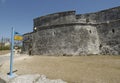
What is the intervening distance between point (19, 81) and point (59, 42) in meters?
13.4

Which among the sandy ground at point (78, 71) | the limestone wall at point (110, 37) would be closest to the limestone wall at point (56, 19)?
the limestone wall at point (110, 37)

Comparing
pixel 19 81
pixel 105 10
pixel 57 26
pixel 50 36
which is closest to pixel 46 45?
pixel 50 36

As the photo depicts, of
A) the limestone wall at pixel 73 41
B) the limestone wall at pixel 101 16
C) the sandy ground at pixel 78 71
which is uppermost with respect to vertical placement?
the limestone wall at pixel 101 16

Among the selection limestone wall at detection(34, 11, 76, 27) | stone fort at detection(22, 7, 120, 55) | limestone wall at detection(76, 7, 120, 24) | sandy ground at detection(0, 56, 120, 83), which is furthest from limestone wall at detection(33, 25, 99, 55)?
sandy ground at detection(0, 56, 120, 83)

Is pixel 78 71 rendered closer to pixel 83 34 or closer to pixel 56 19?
pixel 83 34

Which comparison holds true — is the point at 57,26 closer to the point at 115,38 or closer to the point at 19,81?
the point at 115,38

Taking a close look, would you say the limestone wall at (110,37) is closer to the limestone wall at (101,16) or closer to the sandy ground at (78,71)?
the limestone wall at (101,16)

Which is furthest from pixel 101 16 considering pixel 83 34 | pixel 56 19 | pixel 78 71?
pixel 78 71

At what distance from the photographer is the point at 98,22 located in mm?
19172

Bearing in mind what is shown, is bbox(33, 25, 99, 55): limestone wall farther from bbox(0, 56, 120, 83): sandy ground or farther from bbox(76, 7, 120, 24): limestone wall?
bbox(0, 56, 120, 83): sandy ground

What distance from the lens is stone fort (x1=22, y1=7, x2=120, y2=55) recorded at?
17.8 meters

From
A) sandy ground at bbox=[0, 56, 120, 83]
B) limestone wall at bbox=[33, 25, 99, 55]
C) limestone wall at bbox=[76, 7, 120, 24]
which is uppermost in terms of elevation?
limestone wall at bbox=[76, 7, 120, 24]

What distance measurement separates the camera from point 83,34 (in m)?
18.9

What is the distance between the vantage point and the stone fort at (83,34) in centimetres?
1781
